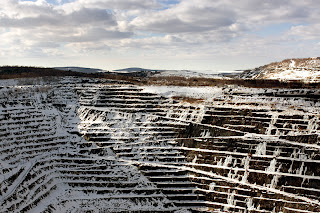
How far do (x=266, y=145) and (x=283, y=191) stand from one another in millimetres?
5866

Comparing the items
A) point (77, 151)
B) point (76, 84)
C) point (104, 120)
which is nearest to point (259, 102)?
point (104, 120)

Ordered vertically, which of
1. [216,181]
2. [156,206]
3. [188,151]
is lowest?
[156,206]

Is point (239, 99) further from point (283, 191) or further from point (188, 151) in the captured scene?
point (283, 191)

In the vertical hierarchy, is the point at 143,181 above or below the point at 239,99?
below

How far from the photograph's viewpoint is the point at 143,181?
31844 millimetres

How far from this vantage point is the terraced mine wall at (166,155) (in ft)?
92.8

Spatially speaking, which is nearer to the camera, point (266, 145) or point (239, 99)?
point (266, 145)

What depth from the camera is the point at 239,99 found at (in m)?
40.2

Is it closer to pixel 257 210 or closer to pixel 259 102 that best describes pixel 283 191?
pixel 257 210

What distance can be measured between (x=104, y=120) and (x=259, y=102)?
24098mm

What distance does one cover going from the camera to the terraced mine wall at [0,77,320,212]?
28.3 meters

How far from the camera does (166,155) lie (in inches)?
1358

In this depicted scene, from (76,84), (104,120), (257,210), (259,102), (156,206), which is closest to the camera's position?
(257,210)

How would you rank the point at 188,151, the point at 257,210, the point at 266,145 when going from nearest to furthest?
the point at 257,210 < the point at 266,145 < the point at 188,151
